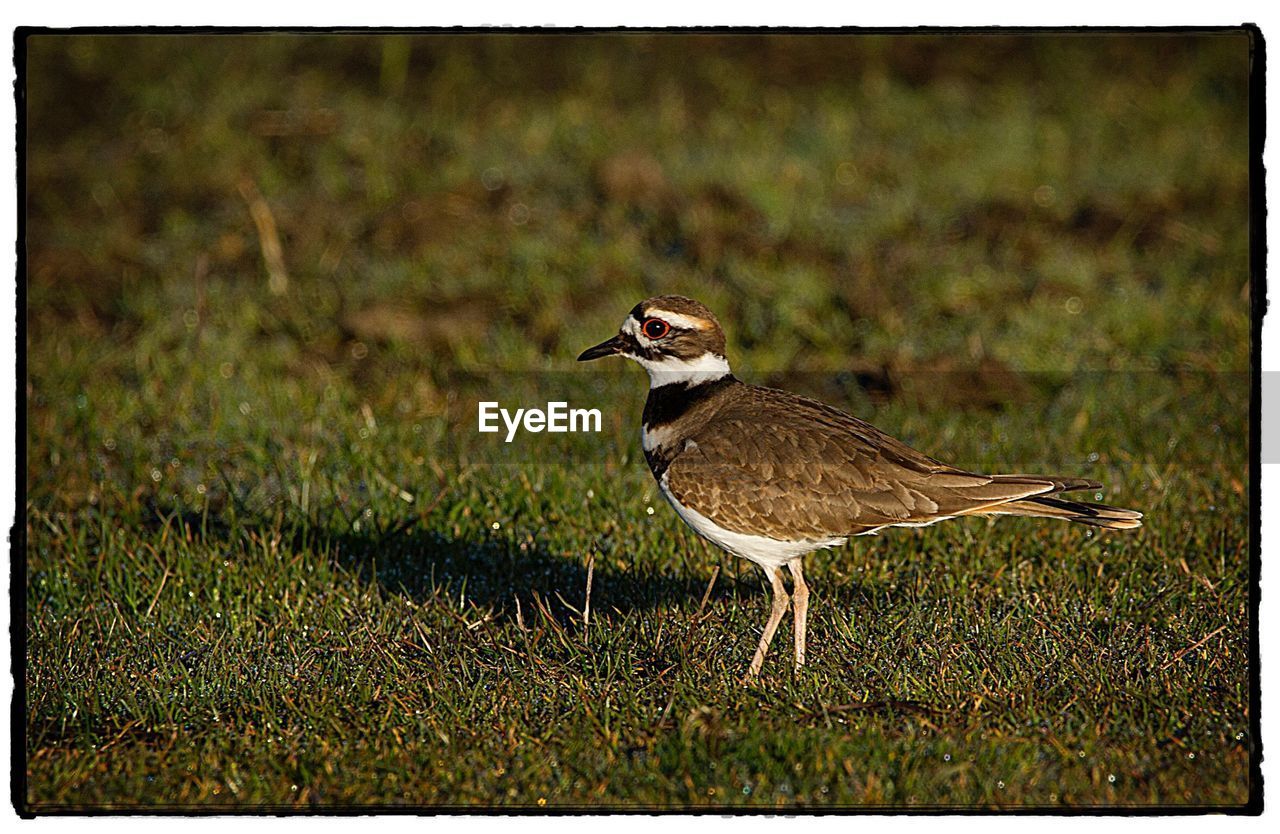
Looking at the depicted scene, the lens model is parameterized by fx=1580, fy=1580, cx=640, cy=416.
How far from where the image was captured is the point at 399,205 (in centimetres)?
1084

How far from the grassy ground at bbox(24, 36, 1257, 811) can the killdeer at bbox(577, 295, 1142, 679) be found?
0.46 meters

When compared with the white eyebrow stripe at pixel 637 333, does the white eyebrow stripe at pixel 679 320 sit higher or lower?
higher

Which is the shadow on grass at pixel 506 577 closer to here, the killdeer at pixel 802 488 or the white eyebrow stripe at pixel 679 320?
the killdeer at pixel 802 488

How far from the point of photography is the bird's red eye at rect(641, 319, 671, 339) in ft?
19.9

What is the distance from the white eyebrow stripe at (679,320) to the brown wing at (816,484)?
1.54ft

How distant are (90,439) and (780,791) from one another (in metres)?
4.49

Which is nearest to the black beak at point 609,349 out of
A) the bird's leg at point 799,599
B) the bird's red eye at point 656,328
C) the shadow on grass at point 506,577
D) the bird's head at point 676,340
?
the bird's head at point 676,340

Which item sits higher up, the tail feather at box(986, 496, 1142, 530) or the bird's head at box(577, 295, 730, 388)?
the bird's head at box(577, 295, 730, 388)

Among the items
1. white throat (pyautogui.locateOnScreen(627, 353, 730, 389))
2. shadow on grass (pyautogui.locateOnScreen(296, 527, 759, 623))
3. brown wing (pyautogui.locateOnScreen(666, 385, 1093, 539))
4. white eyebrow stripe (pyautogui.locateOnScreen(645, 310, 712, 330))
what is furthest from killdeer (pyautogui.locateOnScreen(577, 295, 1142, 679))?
shadow on grass (pyautogui.locateOnScreen(296, 527, 759, 623))

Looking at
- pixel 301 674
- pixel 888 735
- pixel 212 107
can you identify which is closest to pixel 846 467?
pixel 888 735

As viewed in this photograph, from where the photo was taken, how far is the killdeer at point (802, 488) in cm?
564

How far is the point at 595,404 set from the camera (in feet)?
27.8

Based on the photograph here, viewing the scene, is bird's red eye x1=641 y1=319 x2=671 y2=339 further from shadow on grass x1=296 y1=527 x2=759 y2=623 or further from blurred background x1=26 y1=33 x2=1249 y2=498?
blurred background x1=26 y1=33 x2=1249 y2=498

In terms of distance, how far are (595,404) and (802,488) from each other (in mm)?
2959
